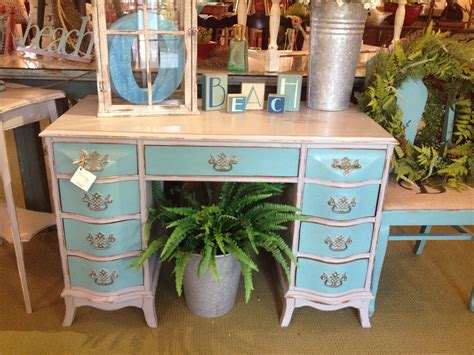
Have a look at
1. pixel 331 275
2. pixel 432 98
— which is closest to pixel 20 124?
pixel 331 275

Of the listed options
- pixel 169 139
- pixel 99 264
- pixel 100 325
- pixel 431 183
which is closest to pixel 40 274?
pixel 100 325

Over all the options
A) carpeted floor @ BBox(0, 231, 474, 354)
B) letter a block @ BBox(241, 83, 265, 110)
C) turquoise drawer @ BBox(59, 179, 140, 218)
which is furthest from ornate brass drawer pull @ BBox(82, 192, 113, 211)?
letter a block @ BBox(241, 83, 265, 110)

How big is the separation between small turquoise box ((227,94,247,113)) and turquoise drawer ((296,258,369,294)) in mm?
585

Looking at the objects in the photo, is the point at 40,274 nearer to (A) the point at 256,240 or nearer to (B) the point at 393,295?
(A) the point at 256,240

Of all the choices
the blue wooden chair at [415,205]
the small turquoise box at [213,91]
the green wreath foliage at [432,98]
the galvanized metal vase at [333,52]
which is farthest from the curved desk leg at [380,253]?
the small turquoise box at [213,91]

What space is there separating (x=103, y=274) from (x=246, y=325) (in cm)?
57

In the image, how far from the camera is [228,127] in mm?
1474

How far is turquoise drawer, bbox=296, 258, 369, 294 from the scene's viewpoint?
5.27ft

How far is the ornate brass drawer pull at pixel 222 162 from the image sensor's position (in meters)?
1.44

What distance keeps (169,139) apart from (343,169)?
57cm

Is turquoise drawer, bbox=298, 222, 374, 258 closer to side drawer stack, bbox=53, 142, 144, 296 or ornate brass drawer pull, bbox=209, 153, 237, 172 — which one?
ornate brass drawer pull, bbox=209, 153, 237, 172

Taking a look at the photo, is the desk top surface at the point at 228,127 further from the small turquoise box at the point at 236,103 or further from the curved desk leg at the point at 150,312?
the curved desk leg at the point at 150,312

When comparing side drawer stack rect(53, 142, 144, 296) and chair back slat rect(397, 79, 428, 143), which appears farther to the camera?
chair back slat rect(397, 79, 428, 143)

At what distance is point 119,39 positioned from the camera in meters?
1.49
